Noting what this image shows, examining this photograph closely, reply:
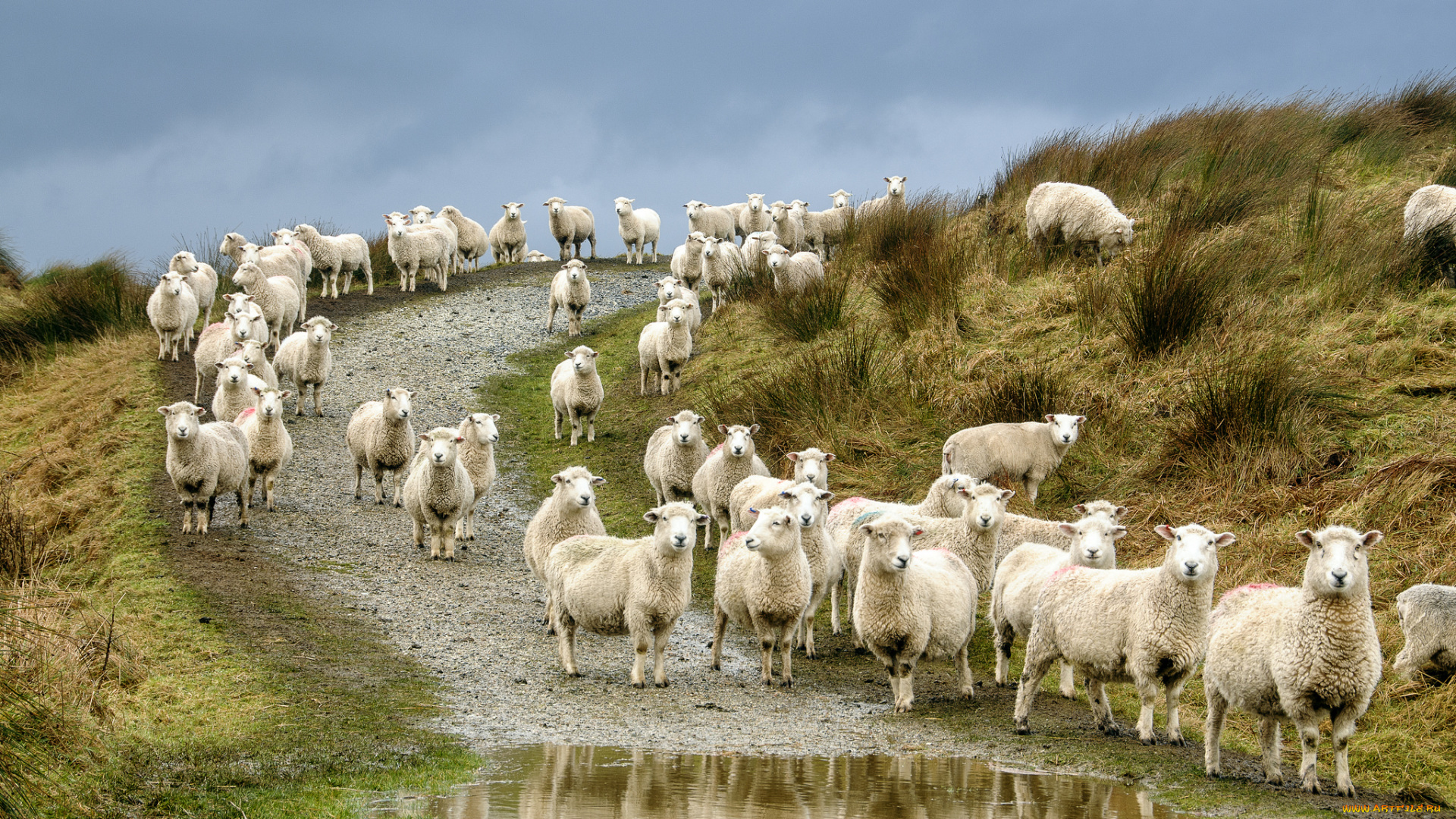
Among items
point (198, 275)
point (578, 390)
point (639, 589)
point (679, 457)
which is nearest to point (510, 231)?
point (198, 275)

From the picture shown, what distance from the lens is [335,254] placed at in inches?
1032

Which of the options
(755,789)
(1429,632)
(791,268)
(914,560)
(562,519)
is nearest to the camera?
(755,789)

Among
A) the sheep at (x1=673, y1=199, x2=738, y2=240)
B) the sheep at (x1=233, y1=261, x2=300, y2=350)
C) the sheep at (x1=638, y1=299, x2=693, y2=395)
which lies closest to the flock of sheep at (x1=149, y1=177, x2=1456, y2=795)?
the sheep at (x1=638, y1=299, x2=693, y2=395)

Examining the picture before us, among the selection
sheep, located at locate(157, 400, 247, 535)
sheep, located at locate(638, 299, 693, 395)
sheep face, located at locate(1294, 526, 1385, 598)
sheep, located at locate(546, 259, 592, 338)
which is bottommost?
sheep face, located at locate(1294, 526, 1385, 598)

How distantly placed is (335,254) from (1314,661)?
23527 millimetres

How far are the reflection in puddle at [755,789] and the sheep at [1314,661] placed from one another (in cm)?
91

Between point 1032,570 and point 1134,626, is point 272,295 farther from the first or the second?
point 1134,626

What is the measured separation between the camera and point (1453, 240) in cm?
1484

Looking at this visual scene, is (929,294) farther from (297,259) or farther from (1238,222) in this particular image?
(297,259)

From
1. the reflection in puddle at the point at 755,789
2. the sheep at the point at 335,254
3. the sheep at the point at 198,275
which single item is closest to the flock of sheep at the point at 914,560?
the reflection in puddle at the point at 755,789

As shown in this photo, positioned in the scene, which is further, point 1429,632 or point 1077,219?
point 1077,219

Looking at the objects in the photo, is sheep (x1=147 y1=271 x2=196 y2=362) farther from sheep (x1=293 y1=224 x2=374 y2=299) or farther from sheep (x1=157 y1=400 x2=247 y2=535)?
sheep (x1=157 y1=400 x2=247 y2=535)

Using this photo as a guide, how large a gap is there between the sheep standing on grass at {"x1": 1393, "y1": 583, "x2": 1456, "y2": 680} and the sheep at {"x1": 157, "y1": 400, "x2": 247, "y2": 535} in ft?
38.2

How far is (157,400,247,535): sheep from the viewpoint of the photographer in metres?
13.2
